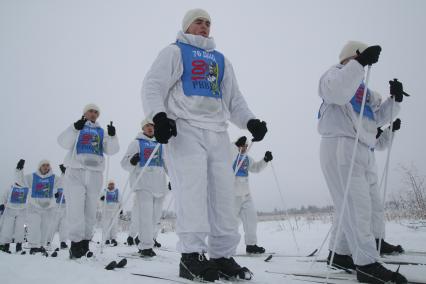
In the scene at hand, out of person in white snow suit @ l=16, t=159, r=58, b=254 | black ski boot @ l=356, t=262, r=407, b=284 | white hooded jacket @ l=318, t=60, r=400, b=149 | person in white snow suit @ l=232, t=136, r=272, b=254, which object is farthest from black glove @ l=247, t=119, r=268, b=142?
person in white snow suit @ l=16, t=159, r=58, b=254

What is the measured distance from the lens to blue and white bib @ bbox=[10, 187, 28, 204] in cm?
1022

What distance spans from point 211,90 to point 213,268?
5.42 feet

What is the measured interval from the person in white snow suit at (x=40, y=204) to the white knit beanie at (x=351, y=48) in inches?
328

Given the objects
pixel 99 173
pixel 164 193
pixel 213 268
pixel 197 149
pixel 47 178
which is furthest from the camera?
pixel 47 178

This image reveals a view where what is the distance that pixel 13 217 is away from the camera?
398 inches

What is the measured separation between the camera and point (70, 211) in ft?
17.4

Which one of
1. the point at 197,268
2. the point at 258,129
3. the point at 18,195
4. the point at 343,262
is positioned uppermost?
the point at 258,129

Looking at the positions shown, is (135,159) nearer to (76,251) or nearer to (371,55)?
(76,251)

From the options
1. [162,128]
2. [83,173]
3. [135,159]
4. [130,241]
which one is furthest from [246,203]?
[130,241]

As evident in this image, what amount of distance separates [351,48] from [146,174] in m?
4.32

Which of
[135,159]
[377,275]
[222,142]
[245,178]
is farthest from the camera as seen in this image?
[245,178]

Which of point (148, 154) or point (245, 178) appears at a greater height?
point (148, 154)

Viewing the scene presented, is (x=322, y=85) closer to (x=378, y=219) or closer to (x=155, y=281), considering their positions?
(x=378, y=219)

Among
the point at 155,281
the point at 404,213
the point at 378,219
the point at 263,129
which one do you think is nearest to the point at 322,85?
the point at 263,129
